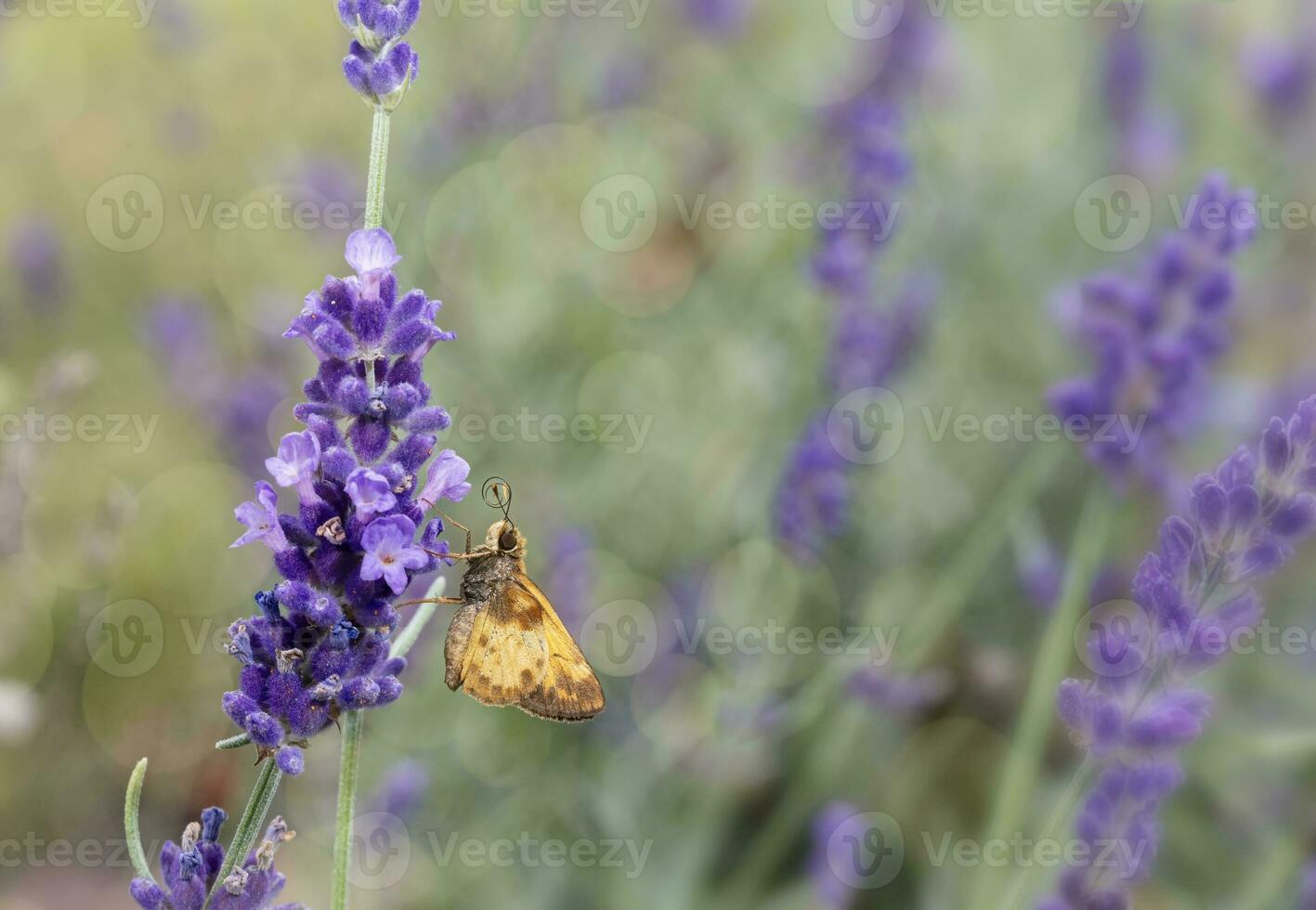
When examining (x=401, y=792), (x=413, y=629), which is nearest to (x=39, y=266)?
(x=401, y=792)

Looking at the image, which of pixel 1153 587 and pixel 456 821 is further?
pixel 456 821

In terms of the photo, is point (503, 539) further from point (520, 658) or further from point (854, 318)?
point (854, 318)

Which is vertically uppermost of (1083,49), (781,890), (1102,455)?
(1083,49)

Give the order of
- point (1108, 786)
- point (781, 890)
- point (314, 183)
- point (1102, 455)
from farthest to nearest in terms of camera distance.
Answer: point (314, 183), point (781, 890), point (1102, 455), point (1108, 786)

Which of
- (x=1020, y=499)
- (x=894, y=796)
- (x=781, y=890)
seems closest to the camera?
(x=1020, y=499)

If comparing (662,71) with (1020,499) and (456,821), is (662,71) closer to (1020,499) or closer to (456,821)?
(1020,499)


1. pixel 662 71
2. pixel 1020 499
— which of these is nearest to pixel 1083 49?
pixel 662 71

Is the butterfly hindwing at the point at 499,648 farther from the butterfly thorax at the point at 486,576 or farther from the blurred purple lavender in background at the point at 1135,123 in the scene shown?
the blurred purple lavender in background at the point at 1135,123

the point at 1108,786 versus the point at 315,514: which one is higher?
the point at 315,514

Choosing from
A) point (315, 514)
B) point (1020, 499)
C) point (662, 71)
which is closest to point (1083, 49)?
point (662, 71)
